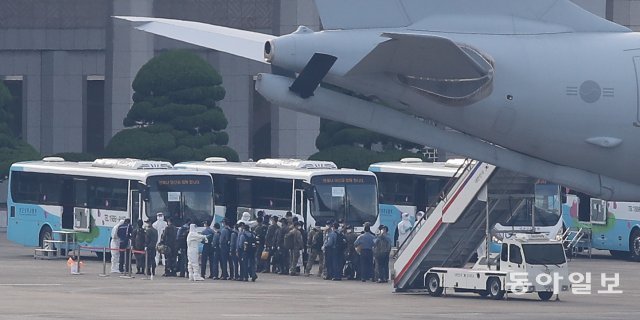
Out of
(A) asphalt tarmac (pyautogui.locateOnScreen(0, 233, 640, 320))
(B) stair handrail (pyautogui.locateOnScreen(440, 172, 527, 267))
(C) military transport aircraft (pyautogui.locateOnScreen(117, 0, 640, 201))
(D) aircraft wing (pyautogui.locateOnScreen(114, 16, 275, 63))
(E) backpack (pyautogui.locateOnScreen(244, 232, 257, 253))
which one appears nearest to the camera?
(C) military transport aircraft (pyautogui.locateOnScreen(117, 0, 640, 201))

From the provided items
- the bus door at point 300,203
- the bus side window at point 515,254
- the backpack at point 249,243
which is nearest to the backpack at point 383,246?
the backpack at point 249,243

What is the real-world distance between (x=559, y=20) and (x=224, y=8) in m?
53.4

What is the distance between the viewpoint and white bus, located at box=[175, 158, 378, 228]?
1913 inches

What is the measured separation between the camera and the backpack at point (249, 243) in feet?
137

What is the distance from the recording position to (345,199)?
160 feet

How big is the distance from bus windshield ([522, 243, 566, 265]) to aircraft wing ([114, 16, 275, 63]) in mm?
10210

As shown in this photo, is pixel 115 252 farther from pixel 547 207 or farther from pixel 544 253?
pixel 547 207

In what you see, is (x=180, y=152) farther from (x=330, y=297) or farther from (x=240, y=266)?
(x=330, y=297)

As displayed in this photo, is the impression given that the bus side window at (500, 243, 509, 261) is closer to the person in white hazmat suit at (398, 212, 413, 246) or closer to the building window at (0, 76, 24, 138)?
the person in white hazmat suit at (398, 212, 413, 246)

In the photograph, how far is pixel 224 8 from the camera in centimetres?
8056

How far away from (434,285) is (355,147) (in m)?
26.7

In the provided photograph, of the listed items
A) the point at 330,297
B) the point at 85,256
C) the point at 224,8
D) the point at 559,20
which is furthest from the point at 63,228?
the point at 224,8

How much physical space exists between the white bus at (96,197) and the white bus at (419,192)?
7.26 meters

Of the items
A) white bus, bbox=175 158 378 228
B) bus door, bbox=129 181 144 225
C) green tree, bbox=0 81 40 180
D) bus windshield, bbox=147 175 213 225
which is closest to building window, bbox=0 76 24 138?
green tree, bbox=0 81 40 180
